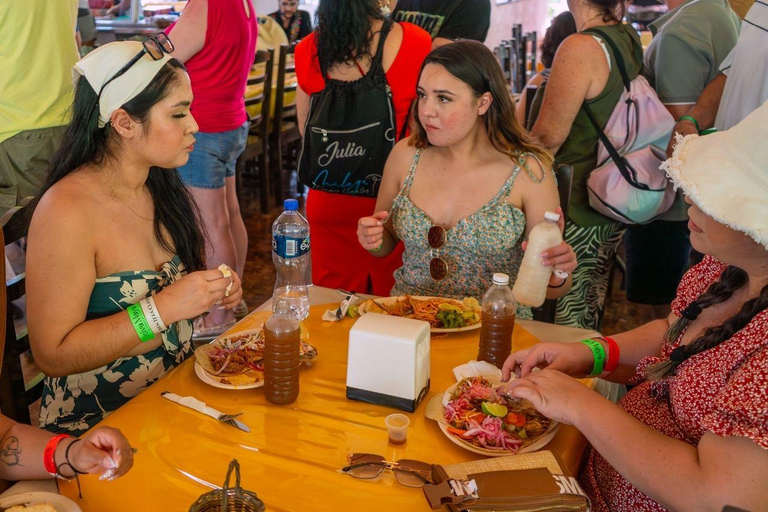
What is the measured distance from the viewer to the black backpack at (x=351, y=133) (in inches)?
106

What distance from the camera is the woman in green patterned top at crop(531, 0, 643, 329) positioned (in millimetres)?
A: 2521

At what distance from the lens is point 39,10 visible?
9.63 feet

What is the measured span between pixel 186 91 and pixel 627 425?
132 centimetres

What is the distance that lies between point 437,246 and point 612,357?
2.39ft

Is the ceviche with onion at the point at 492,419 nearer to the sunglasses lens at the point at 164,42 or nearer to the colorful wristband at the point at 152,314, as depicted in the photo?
the colorful wristband at the point at 152,314

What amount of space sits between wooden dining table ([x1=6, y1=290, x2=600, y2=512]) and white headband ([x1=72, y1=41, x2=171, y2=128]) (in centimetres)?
65

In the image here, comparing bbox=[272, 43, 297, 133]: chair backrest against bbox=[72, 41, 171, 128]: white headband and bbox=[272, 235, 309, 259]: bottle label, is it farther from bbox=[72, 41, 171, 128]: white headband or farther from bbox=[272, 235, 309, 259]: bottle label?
bbox=[72, 41, 171, 128]: white headband

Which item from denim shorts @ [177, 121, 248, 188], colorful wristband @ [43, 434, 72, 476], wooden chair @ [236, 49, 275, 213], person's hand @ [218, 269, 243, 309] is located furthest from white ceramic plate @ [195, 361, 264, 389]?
wooden chair @ [236, 49, 275, 213]

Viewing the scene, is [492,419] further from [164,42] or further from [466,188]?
[164,42]

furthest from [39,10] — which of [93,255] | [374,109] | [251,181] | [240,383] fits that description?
[251,181]

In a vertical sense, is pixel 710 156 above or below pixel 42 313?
above

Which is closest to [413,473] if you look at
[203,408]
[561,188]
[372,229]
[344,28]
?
→ [203,408]

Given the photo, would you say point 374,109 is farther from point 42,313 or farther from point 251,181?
point 251,181

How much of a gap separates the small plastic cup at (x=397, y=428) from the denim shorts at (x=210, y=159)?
2345 mm
